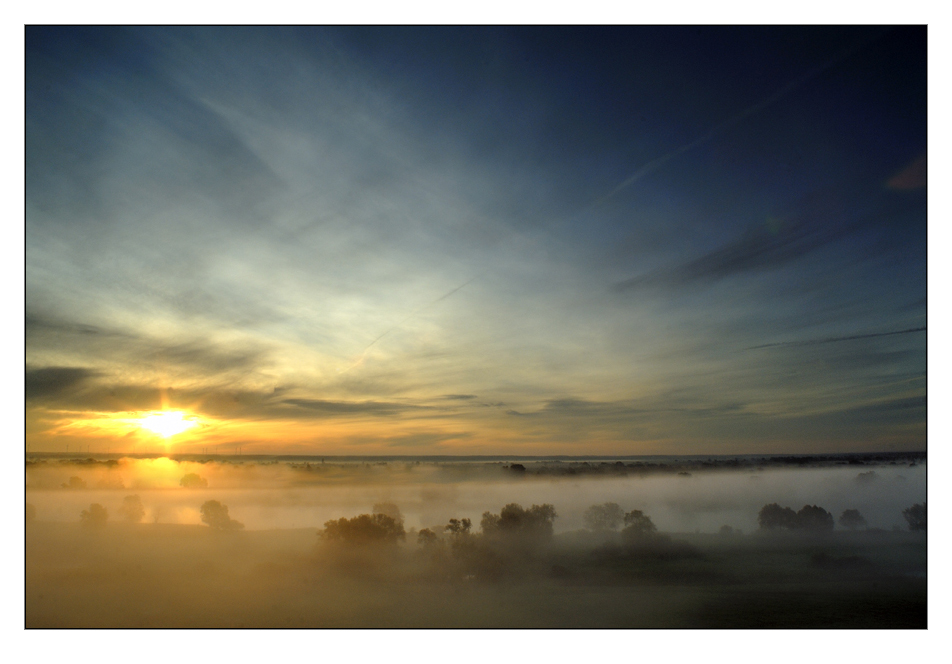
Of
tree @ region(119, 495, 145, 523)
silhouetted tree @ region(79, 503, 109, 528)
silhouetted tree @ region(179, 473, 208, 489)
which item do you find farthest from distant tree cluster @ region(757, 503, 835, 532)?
silhouetted tree @ region(79, 503, 109, 528)

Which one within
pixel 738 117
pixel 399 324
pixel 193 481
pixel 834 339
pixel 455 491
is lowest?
pixel 455 491

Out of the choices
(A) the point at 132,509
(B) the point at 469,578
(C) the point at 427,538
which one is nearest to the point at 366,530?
(C) the point at 427,538

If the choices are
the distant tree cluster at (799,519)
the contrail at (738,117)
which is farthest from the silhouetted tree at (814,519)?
the contrail at (738,117)

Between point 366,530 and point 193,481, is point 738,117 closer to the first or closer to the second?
point 366,530

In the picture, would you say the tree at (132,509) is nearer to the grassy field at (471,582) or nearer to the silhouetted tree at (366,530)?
the grassy field at (471,582)

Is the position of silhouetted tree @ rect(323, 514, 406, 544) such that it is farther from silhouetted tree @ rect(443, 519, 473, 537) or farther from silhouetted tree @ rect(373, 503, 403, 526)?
silhouetted tree @ rect(443, 519, 473, 537)

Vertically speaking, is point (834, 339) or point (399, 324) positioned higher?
point (399, 324)
